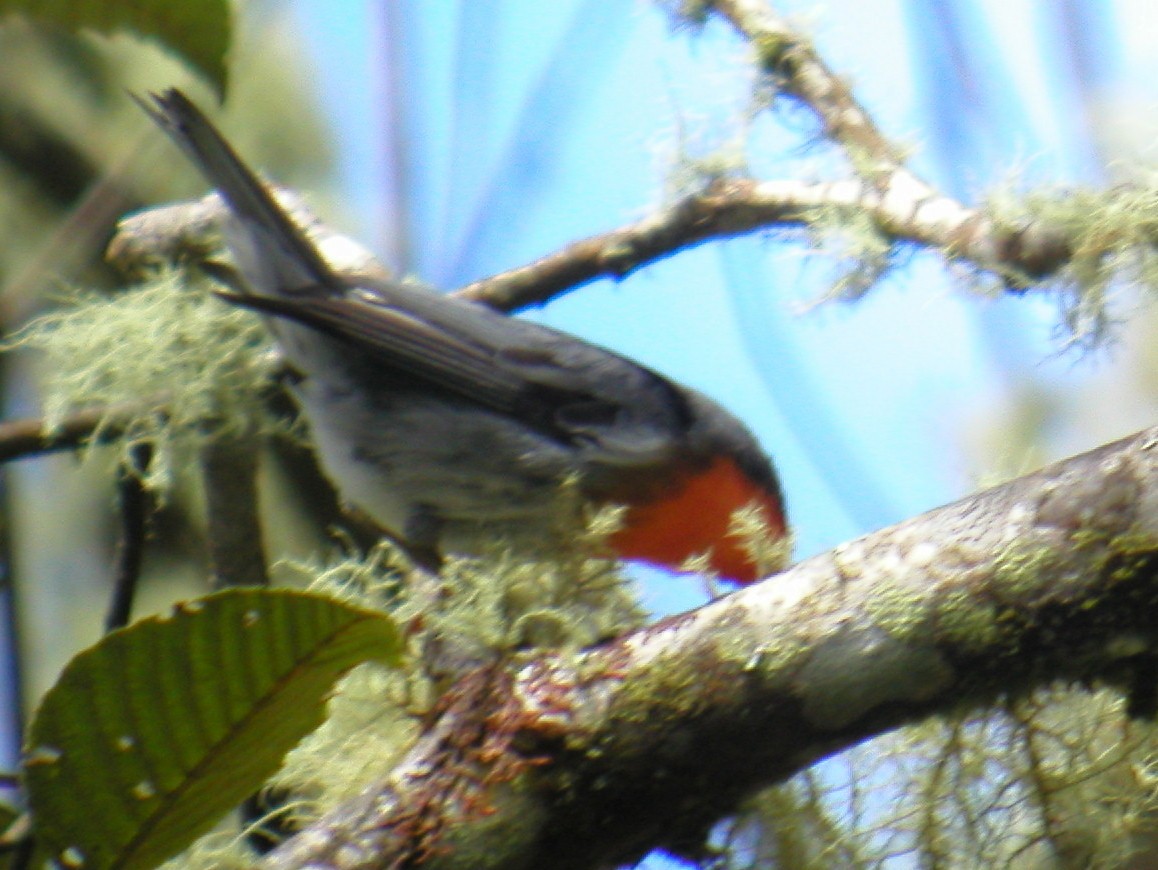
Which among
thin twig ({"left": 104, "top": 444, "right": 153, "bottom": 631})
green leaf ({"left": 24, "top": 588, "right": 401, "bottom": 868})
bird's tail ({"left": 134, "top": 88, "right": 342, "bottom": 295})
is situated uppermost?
bird's tail ({"left": 134, "top": 88, "right": 342, "bottom": 295})

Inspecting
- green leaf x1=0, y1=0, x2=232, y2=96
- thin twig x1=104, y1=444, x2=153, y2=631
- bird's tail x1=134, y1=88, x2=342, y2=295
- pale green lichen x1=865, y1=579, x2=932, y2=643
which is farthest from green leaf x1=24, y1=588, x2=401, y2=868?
bird's tail x1=134, y1=88, x2=342, y2=295

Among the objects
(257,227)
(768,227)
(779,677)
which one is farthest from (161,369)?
(779,677)

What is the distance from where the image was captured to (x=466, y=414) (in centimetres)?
283

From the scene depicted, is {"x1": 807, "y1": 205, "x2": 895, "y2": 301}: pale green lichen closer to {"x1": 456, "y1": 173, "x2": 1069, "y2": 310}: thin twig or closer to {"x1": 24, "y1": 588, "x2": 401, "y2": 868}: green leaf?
{"x1": 456, "y1": 173, "x2": 1069, "y2": 310}: thin twig

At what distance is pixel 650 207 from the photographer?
3.19 meters

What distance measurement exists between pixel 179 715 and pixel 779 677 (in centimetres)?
67

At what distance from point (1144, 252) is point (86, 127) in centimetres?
361

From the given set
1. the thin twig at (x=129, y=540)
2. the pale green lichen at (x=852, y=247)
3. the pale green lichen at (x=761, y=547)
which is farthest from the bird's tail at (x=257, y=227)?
the pale green lichen at (x=761, y=547)

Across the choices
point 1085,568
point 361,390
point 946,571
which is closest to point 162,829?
point 946,571

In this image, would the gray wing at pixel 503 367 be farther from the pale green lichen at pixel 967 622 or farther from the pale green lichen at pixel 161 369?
the pale green lichen at pixel 967 622

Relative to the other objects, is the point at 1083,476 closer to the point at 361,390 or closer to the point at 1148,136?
the point at 1148,136

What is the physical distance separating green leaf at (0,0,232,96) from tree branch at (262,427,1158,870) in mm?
1102

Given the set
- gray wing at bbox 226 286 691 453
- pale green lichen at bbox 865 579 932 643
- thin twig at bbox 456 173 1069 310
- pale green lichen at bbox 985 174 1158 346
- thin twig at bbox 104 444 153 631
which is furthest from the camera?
gray wing at bbox 226 286 691 453

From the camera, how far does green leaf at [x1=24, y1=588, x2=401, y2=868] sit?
126cm
